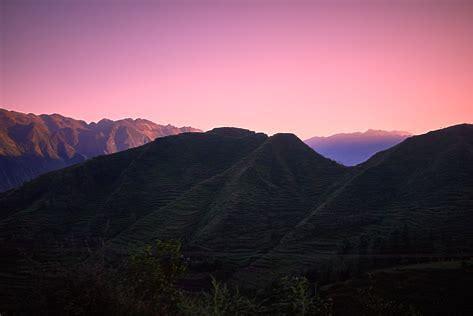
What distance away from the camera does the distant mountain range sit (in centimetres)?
8062

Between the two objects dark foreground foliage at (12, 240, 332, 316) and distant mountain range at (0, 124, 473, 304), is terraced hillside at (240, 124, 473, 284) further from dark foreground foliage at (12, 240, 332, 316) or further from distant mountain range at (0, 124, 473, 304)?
dark foreground foliage at (12, 240, 332, 316)

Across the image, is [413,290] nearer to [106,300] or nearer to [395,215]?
[106,300]

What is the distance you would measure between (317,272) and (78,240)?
7209 cm

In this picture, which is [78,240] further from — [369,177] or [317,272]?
[369,177]

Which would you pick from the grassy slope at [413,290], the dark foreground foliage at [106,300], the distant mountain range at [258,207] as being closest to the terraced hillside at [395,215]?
the distant mountain range at [258,207]

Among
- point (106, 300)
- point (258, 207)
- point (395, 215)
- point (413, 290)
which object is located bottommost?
point (413, 290)

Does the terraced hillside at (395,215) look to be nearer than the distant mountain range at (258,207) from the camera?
Yes

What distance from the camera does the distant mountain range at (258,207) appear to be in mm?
80625

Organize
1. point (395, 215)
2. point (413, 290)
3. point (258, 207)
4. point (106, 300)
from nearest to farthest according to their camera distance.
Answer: point (106, 300) < point (413, 290) < point (395, 215) < point (258, 207)

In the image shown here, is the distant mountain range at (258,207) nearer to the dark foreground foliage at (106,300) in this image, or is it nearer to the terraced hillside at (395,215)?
the terraced hillside at (395,215)

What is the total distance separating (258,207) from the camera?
383ft

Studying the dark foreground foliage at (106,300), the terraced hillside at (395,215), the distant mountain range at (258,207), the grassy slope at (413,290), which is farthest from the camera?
the distant mountain range at (258,207)

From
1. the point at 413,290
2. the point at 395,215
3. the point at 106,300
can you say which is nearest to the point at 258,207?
the point at 395,215

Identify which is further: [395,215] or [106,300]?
[395,215]
